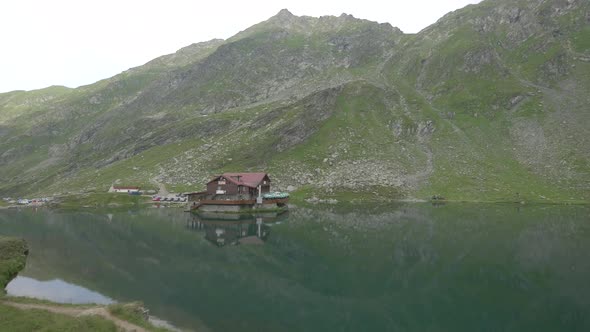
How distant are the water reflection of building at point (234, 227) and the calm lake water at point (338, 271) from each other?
70 centimetres

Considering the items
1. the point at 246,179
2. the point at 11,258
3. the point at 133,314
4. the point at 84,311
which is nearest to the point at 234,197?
the point at 246,179

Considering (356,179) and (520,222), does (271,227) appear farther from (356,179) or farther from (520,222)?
(356,179)

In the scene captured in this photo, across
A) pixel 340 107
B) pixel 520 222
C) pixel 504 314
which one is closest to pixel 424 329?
pixel 504 314

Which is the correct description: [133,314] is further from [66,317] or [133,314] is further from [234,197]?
[234,197]

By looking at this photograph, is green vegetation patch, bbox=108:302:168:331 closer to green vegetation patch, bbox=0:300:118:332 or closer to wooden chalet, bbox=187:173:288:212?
green vegetation patch, bbox=0:300:118:332

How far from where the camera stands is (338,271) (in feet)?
161

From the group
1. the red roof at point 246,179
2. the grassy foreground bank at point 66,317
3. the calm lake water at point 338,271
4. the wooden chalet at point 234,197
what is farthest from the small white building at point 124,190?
the grassy foreground bank at point 66,317

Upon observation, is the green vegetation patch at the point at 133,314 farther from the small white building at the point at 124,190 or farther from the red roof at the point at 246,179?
the small white building at the point at 124,190

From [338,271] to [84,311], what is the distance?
2875 cm

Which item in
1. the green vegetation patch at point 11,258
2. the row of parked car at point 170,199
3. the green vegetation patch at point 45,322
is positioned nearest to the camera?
the green vegetation patch at point 45,322

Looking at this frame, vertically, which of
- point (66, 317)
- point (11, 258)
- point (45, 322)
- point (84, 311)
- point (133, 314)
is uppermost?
point (45, 322)

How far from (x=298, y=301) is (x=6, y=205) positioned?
16307cm

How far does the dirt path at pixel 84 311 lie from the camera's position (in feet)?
91.8

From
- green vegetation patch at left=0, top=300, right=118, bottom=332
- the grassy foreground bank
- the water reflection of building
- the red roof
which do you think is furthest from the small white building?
green vegetation patch at left=0, top=300, right=118, bottom=332
